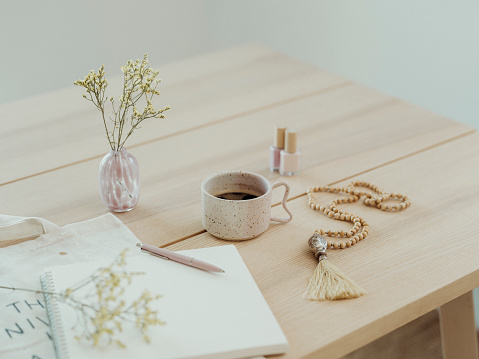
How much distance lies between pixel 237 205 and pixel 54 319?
30 centimetres

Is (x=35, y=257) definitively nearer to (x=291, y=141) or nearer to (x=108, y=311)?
(x=108, y=311)

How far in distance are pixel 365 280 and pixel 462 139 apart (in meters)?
0.55

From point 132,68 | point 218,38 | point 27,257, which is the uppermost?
point 132,68

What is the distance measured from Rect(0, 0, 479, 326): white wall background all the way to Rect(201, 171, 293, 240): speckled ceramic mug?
1.23 metres

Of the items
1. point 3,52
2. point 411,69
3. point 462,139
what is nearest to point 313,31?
point 411,69

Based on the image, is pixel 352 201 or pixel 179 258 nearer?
pixel 179 258

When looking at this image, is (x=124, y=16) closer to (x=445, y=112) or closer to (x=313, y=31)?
(x=313, y=31)

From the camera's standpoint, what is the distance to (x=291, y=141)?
117cm

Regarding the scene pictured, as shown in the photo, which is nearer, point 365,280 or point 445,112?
point 365,280

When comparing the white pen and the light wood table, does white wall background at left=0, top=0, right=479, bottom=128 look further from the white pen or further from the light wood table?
the white pen

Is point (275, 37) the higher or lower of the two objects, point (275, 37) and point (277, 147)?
the lower

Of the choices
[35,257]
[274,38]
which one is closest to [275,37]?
[274,38]

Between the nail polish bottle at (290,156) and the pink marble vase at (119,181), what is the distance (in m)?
0.26

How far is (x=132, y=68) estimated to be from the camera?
0.98m
